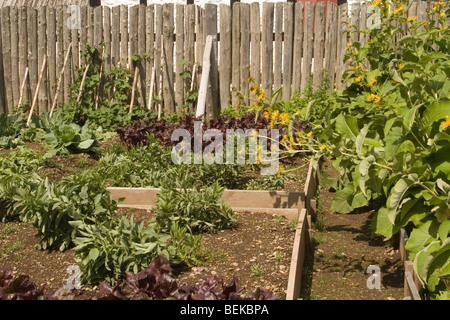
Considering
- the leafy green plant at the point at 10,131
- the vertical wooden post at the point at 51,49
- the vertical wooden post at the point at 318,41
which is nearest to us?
the leafy green plant at the point at 10,131

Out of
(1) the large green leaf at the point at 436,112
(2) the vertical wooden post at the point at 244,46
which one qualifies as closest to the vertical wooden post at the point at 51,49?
(2) the vertical wooden post at the point at 244,46

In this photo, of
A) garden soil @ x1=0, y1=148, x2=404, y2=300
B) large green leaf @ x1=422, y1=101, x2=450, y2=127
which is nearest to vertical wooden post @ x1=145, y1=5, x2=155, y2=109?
garden soil @ x1=0, y1=148, x2=404, y2=300

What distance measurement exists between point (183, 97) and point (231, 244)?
5.47 meters

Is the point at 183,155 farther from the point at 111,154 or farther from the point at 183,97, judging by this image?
the point at 183,97

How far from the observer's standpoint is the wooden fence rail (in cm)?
930

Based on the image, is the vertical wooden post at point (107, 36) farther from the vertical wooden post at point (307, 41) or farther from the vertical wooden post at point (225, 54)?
the vertical wooden post at point (307, 41)

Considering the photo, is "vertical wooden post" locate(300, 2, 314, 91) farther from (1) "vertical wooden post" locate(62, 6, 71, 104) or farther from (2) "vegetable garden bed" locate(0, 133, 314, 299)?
(2) "vegetable garden bed" locate(0, 133, 314, 299)

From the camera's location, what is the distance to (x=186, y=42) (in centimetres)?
959

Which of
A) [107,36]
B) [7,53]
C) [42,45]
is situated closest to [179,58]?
[107,36]

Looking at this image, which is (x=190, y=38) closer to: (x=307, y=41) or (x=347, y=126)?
(x=307, y=41)

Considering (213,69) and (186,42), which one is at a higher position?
(186,42)

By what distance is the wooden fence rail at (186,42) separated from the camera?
930 centimetres
